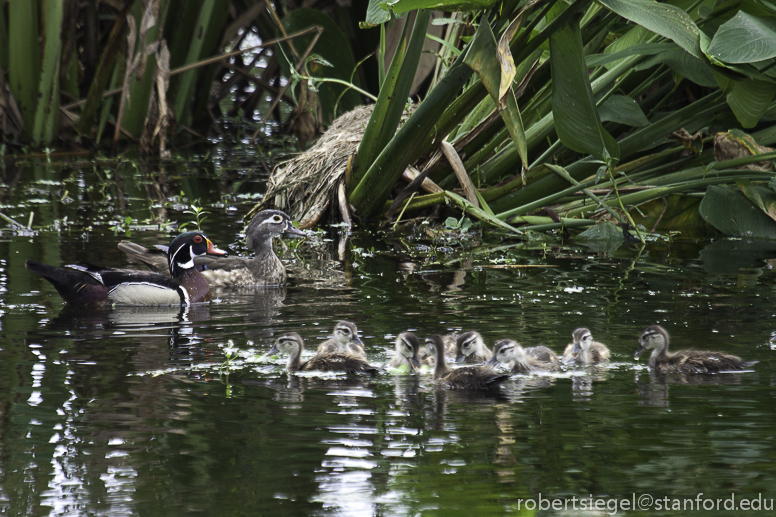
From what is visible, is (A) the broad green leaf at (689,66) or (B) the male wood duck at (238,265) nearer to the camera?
(B) the male wood duck at (238,265)

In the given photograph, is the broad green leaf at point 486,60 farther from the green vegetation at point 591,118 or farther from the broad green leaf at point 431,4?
the broad green leaf at point 431,4

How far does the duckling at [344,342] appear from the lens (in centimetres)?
527

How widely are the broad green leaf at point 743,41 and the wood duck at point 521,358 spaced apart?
10.9 feet

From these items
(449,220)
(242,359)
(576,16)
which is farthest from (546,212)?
(242,359)

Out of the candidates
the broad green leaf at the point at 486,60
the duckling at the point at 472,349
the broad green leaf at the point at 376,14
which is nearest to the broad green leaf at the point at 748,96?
the broad green leaf at the point at 486,60

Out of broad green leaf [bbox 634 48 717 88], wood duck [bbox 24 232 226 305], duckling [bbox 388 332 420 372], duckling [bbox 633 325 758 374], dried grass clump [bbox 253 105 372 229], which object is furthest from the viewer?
dried grass clump [bbox 253 105 372 229]

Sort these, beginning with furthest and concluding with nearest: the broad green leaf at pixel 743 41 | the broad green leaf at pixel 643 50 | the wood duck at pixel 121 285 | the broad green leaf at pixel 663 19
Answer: the broad green leaf at pixel 643 50, the broad green leaf at pixel 743 41, the broad green leaf at pixel 663 19, the wood duck at pixel 121 285

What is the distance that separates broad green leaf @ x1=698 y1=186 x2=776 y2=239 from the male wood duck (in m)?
3.97

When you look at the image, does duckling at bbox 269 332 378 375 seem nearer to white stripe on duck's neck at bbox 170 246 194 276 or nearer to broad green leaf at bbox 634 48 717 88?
white stripe on duck's neck at bbox 170 246 194 276

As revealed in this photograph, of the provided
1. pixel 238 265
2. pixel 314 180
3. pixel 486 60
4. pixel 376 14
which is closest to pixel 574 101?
pixel 486 60

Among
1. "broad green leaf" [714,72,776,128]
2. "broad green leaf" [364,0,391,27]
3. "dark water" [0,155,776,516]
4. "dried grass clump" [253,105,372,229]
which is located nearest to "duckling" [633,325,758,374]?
"dark water" [0,155,776,516]

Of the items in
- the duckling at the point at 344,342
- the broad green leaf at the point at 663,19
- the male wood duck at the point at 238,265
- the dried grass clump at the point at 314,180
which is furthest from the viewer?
the dried grass clump at the point at 314,180

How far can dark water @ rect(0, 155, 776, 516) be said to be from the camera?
342 centimetres

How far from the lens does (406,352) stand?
515 cm
